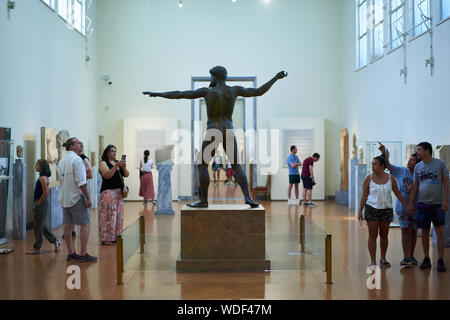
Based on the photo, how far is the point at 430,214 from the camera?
7.98 m

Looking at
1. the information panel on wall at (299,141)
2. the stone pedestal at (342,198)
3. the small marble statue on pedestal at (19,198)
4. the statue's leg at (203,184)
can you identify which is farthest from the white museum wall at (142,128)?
the statue's leg at (203,184)

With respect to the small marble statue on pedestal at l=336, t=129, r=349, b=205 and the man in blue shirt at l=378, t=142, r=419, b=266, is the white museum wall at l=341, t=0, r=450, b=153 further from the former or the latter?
the man in blue shirt at l=378, t=142, r=419, b=266

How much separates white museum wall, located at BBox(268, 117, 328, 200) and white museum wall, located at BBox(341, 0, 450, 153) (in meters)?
1.03

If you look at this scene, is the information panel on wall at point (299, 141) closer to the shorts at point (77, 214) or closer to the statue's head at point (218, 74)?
the statue's head at point (218, 74)

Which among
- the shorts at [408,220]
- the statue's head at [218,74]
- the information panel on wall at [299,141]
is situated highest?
the statue's head at [218,74]

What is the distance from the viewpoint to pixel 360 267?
8250 millimetres

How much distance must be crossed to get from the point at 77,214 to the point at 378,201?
4.68m

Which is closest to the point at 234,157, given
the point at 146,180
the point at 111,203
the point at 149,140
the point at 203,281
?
the point at 203,281

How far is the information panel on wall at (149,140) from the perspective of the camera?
19141 millimetres

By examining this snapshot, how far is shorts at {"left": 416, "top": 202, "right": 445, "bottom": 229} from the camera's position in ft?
26.1

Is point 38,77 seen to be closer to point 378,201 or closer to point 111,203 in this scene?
point 111,203

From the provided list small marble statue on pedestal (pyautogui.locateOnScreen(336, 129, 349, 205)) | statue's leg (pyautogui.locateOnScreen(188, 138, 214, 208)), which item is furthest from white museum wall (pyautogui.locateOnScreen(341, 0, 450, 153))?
statue's leg (pyautogui.locateOnScreen(188, 138, 214, 208))

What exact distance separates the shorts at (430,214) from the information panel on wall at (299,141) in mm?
11386
